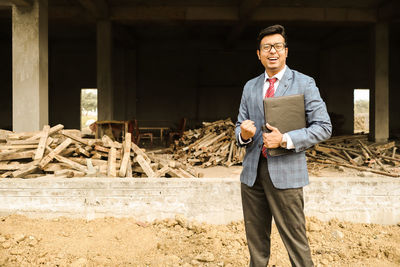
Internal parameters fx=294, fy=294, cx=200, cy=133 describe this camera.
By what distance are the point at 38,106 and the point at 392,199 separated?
804 centimetres

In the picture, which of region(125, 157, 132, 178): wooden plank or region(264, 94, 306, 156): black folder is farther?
region(125, 157, 132, 178): wooden plank

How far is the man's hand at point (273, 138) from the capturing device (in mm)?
1845

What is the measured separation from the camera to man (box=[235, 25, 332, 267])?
188 cm

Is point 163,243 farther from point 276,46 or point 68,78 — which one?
point 68,78

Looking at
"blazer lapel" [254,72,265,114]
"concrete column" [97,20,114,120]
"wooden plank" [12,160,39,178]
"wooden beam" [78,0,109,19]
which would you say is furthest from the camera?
"concrete column" [97,20,114,120]

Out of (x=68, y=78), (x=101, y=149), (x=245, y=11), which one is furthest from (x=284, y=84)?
(x=68, y=78)

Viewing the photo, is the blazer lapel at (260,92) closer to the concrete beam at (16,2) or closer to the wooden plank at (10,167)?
the wooden plank at (10,167)

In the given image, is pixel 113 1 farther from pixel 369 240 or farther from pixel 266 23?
pixel 369 240

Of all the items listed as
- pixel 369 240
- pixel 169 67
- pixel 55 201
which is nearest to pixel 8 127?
pixel 169 67

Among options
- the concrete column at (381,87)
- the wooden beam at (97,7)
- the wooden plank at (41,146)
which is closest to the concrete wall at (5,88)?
the wooden beam at (97,7)

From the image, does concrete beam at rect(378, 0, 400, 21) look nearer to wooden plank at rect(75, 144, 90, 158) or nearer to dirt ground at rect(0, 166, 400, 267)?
dirt ground at rect(0, 166, 400, 267)

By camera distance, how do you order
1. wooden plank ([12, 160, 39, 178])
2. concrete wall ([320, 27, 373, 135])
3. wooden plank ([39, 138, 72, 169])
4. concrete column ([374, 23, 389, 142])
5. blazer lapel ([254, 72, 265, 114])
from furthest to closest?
concrete wall ([320, 27, 373, 135]) → concrete column ([374, 23, 389, 142]) → wooden plank ([39, 138, 72, 169]) → wooden plank ([12, 160, 39, 178]) → blazer lapel ([254, 72, 265, 114])

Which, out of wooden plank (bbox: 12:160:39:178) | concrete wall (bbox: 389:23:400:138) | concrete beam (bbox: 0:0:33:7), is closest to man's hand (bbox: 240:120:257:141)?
wooden plank (bbox: 12:160:39:178)

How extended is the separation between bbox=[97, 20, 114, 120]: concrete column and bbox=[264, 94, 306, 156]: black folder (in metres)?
11.0
